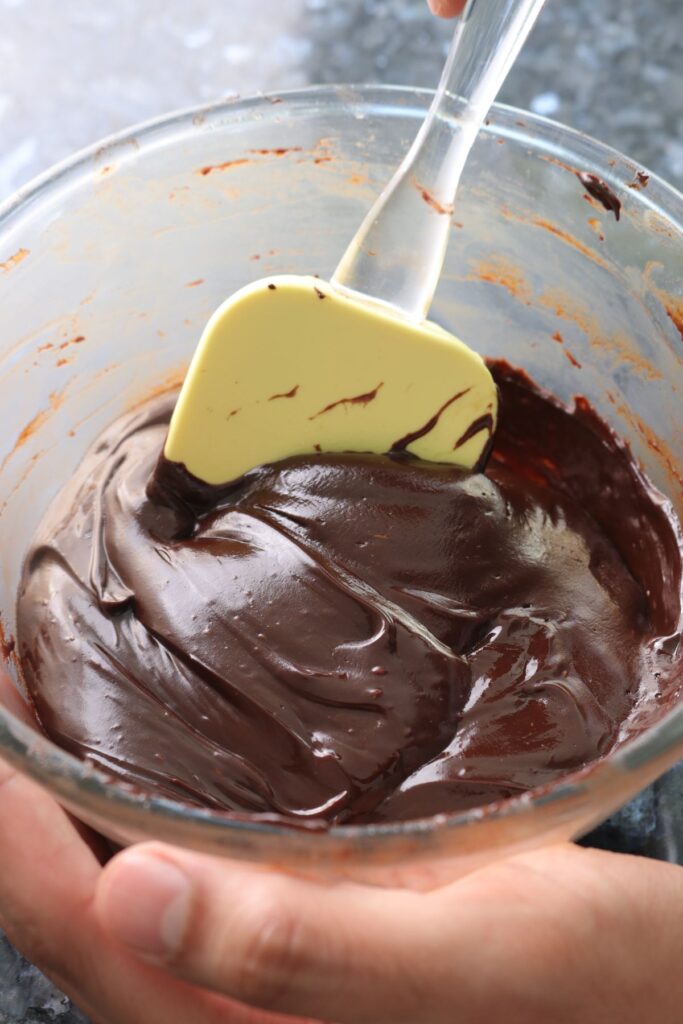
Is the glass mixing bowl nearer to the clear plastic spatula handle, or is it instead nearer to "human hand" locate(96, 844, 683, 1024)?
the clear plastic spatula handle

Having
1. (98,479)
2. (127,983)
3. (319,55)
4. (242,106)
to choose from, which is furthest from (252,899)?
(319,55)

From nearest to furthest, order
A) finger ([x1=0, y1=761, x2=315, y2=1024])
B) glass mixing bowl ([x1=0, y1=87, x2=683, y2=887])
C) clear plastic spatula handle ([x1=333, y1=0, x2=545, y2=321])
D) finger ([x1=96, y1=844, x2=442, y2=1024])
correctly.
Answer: finger ([x1=96, y1=844, x2=442, y2=1024])
finger ([x1=0, y1=761, x2=315, y2=1024])
clear plastic spatula handle ([x1=333, y1=0, x2=545, y2=321])
glass mixing bowl ([x1=0, y1=87, x2=683, y2=887])

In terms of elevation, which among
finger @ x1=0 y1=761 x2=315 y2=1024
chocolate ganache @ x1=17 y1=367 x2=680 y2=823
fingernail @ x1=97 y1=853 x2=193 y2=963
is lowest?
finger @ x1=0 y1=761 x2=315 y2=1024

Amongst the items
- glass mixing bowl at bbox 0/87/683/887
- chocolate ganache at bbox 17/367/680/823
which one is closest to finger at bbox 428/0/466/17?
glass mixing bowl at bbox 0/87/683/887

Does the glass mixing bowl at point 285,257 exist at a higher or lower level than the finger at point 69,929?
higher

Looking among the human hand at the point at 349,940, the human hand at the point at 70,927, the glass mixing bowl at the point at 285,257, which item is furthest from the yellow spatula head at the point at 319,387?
the human hand at the point at 349,940

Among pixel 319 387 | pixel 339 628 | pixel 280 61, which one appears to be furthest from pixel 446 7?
pixel 339 628

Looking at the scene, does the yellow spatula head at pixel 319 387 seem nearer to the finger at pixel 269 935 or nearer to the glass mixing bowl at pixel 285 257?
the glass mixing bowl at pixel 285 257

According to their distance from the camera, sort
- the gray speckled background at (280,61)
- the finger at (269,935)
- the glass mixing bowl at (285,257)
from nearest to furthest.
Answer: the finger at (269,935) → the glass mixing bowl at (285,257) → the gray speckled background at (280,61)

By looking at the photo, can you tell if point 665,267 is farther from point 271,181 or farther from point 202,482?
point 202,482
